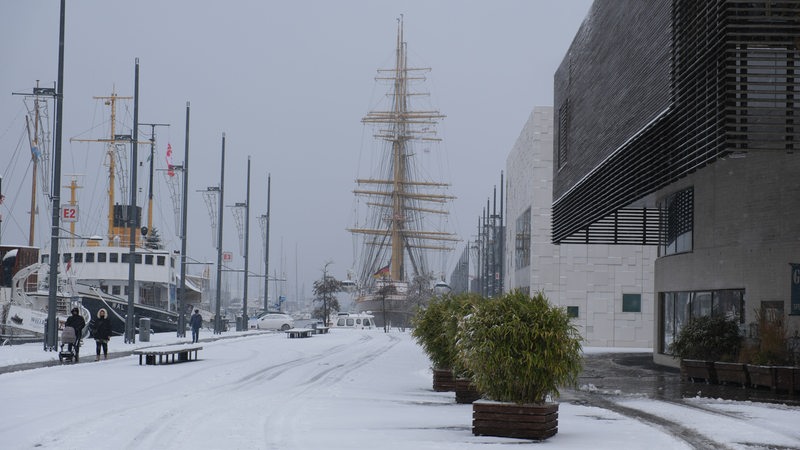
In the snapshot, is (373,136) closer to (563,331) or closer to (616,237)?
(616,237)

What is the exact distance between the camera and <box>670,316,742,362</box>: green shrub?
2384 cm

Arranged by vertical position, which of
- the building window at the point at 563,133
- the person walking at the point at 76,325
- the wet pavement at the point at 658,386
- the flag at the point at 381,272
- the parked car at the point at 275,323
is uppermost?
the building window at the point at 563,133

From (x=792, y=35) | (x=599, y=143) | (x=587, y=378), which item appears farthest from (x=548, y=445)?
(x=599, y=143)

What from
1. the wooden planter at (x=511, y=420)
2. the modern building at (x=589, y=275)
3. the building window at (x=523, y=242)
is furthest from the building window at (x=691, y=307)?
the building window at (x=523, y=242)

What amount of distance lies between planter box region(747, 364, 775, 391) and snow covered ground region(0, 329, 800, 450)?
265 centimetres

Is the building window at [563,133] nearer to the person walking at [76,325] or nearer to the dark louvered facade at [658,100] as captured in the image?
the dark louvered facade at [658,100]

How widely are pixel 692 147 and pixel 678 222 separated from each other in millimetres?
12948

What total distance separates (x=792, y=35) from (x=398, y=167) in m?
92.0

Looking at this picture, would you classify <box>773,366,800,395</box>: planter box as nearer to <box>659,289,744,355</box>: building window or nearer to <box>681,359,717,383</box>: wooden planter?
<box>681,359,717,383</box>: wooden planter

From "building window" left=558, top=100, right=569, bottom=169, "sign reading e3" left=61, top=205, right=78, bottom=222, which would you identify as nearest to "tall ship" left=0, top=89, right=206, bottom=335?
"sign reading e3" left=61, top=205, right=78, bottom=222

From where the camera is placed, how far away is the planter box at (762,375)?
67.7ft

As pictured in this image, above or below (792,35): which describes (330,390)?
below

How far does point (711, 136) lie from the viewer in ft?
56.9

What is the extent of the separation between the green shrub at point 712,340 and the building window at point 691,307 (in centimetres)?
85
